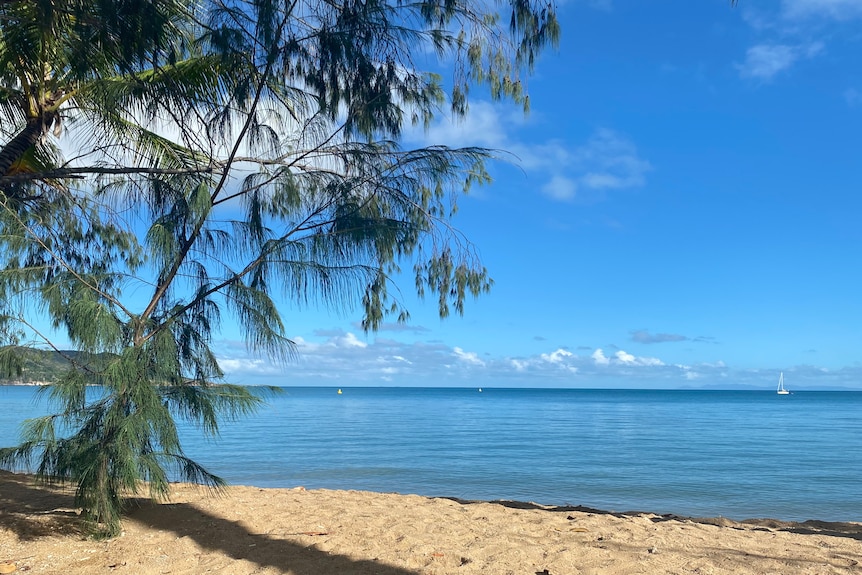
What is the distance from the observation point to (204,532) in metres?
5.86

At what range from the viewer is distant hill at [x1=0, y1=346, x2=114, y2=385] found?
5.32m

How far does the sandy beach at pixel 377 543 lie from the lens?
4941 mm

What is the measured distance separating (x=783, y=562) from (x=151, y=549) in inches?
202

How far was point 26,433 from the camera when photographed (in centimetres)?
539

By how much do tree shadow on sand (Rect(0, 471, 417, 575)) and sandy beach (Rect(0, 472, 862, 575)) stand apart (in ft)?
0.03

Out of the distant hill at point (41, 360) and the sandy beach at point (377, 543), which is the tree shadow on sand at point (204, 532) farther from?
the distant hill at point (41, 360)

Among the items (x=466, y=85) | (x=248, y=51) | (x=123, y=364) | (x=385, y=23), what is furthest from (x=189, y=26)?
(x=123, y=364)

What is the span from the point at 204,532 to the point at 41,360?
2.07m

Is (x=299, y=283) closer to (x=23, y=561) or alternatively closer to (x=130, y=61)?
(x=130, y=61)

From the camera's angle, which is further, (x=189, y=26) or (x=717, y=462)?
(x=717, y=462)

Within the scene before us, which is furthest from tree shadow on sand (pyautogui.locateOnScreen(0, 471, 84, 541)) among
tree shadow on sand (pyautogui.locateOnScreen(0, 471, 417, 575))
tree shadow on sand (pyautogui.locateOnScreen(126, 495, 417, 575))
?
tree shadow on sand (pyautogui.locateOnScreen(126, 495, 417, 575))

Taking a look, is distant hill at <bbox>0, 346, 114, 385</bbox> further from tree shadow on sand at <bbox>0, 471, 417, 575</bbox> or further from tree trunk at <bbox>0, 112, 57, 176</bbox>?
tree trunk at <bbox>0, 112, 57, 176</bbox>


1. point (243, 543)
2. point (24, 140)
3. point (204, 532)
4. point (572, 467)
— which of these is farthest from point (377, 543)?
point (572, 467)

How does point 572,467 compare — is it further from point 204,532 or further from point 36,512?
point 36,512
